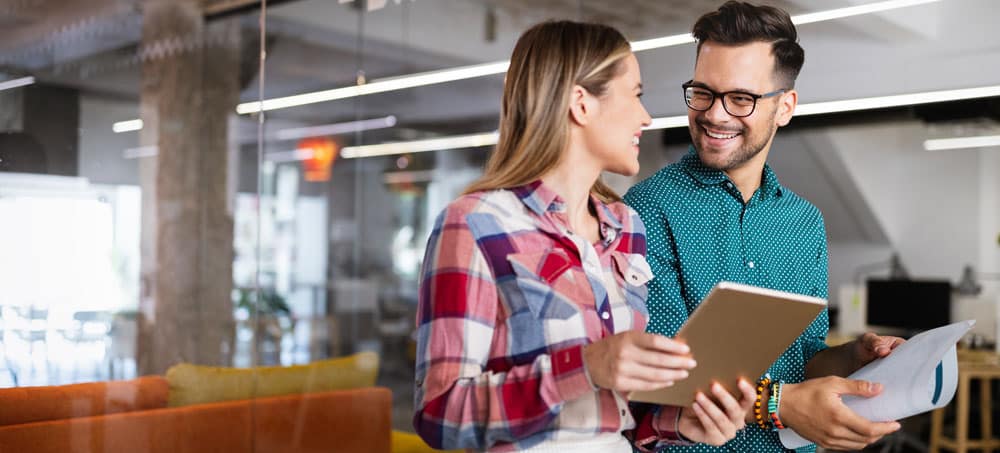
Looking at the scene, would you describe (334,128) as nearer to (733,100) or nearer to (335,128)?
(335,128)

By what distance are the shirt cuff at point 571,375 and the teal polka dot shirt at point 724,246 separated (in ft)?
1.91

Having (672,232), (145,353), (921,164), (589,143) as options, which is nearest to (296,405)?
(145,353)

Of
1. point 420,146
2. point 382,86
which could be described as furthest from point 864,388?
point 420,146

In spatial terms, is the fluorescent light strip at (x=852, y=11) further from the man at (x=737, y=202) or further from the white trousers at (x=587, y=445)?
the white trousers at (x=587, y=445)

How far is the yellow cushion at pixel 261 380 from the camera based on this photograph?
3.36m

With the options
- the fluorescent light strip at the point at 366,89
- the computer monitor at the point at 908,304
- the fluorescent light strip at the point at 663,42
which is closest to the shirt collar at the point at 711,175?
the fluorescent light strip at the point at 663,42

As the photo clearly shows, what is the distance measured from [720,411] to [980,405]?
2.71 meters

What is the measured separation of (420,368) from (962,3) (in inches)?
59.1

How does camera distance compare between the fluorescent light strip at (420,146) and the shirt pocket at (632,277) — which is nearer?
the shirt pocket at (632,277)

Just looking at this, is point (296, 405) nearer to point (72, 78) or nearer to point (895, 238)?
point (72, 78)

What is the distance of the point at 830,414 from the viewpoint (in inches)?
62.7

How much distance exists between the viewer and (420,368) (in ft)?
4.60

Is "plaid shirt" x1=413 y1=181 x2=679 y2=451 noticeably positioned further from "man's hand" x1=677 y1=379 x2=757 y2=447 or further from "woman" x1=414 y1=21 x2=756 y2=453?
"man's hand" x1=677 y1=379 x2=757 y2=447

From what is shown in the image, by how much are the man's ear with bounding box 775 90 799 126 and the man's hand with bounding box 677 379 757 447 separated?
27.1 inches
